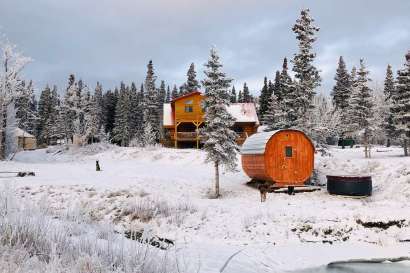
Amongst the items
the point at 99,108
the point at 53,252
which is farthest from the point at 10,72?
the point at 99,108

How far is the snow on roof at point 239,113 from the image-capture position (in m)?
58.8

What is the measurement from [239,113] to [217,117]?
112 ft

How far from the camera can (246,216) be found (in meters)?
17.3

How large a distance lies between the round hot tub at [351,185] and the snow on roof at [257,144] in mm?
4473

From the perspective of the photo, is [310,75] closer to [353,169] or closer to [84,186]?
[353,169]

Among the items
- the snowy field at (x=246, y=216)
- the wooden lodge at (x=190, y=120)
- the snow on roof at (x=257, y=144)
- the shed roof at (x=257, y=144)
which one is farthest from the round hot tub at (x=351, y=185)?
the wooden lodge at (x=190, y=120)

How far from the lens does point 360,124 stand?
43719mm

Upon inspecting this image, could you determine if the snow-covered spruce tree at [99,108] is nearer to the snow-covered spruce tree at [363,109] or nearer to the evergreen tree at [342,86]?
the evergreen tree at [342,86]

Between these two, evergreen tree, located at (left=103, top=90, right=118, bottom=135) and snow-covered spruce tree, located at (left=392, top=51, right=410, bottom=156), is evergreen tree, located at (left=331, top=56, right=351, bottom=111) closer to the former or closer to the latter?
snow-covered spruce tree, located at (left=392, top=51, right=410, bottom=156)

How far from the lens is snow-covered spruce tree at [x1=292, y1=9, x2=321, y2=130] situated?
107 ft

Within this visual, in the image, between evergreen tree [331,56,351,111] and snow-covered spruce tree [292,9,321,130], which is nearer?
snow-covered spruce tree [292,9,321,130]

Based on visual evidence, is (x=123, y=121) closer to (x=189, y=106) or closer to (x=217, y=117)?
(x=189, y=106)

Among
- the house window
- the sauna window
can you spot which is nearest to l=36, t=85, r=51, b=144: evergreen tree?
the house window

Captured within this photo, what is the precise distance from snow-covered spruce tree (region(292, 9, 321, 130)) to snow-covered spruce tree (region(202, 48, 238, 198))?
312 inches
